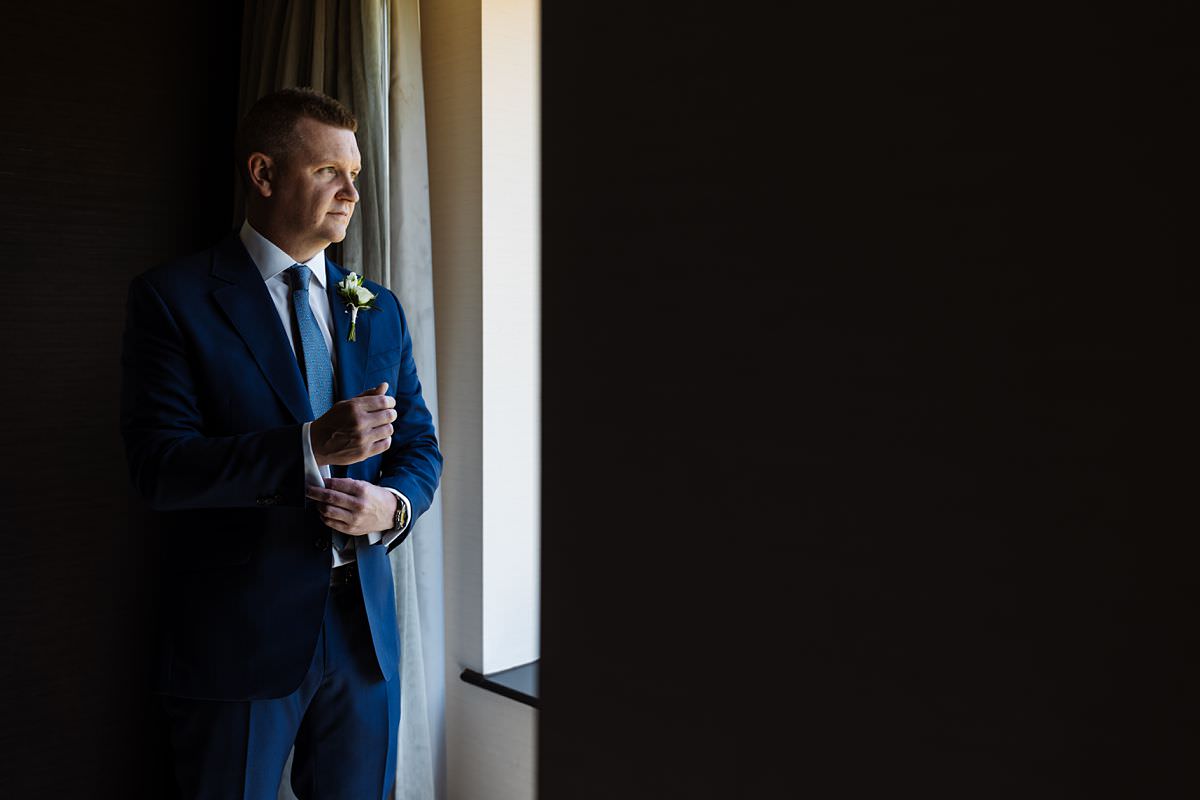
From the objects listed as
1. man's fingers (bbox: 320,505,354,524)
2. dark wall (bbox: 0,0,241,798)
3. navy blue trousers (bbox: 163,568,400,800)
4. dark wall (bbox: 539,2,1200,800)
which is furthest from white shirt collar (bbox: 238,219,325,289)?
dark wall (bbox: 539,2,1200,800)

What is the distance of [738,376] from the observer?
0.19 metres

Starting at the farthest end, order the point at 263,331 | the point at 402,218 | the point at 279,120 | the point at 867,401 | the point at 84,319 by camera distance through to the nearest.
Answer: the point at 84,319 → the point at 402,218 → the point at 279,120 → the point at 263,331 → the point at 867,401

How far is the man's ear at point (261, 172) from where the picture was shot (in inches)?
65.2

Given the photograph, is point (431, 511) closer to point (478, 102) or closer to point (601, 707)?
point (478, 102)

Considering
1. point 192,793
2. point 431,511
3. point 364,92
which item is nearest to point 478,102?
point 364,92

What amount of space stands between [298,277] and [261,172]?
20cm

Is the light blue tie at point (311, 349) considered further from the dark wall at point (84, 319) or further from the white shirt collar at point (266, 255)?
the dark wall at point (84, 319)

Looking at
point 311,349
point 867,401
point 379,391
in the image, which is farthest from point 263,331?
point 867,401

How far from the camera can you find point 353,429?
1.46m

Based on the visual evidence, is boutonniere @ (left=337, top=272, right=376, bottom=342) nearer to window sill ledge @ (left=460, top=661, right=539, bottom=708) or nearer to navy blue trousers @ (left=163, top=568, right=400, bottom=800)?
navy blue trousers @ (left=163, top=568, right=400, bottom=800)

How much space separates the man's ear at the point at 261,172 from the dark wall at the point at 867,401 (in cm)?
157

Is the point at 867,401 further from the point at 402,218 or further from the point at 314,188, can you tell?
the point at 402,218

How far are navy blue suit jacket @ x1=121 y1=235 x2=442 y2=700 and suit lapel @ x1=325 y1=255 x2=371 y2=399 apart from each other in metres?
0.09

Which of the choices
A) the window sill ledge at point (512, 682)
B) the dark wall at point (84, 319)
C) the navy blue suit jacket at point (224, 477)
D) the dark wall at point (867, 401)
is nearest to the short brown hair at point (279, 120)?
the navy blue suit jacket at point (224, 477)
